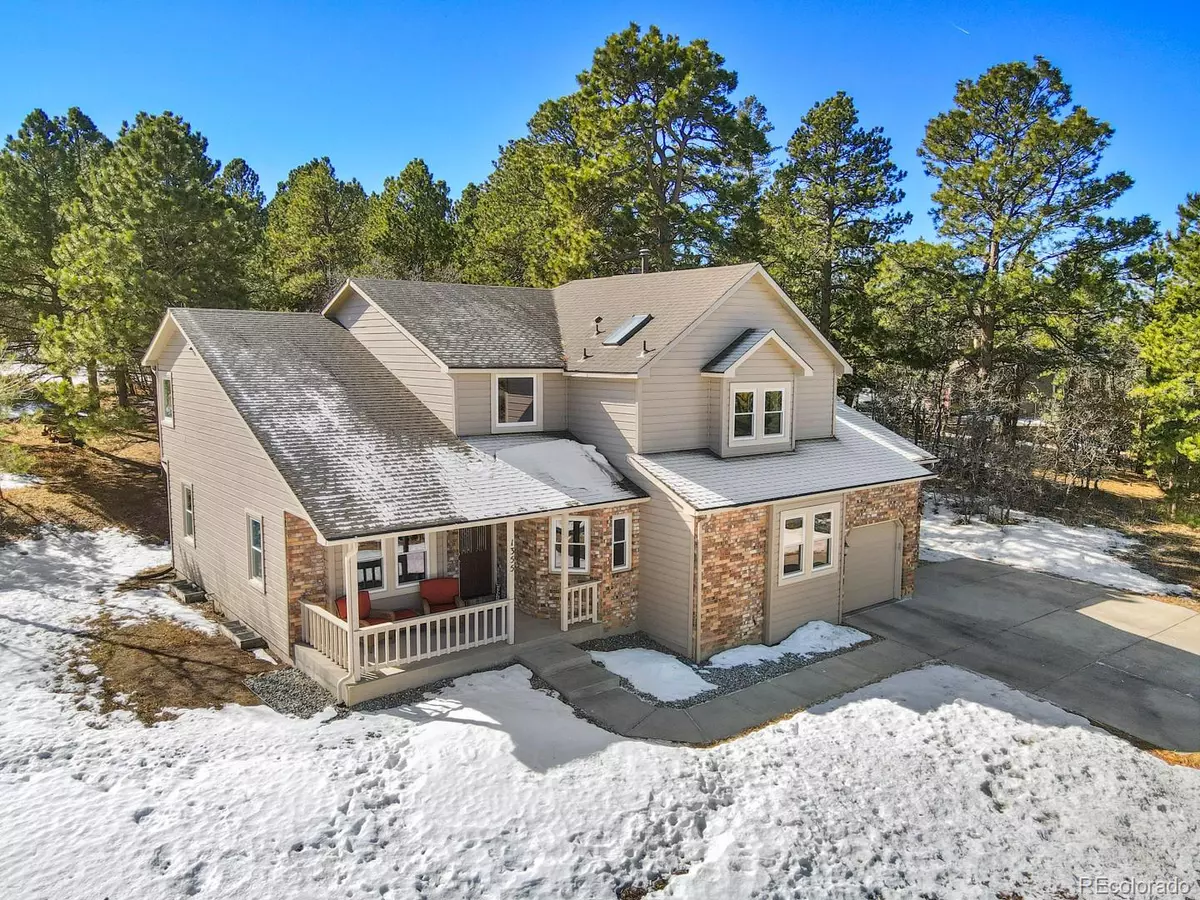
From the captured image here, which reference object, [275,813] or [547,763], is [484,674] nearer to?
[547,763]

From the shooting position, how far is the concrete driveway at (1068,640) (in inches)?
486

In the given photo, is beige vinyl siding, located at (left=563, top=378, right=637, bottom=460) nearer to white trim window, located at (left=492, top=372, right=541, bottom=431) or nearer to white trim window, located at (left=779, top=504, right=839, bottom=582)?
white trim window, located at (left=492, top=372, right=541, bottom=431)

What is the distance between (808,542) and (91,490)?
76.0 ft

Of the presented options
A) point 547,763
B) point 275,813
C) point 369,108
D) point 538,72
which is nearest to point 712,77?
point 538,72

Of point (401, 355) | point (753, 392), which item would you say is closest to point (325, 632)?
point (401, 355)

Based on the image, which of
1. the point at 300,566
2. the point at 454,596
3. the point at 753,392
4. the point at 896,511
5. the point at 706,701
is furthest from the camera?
the point at 896,511

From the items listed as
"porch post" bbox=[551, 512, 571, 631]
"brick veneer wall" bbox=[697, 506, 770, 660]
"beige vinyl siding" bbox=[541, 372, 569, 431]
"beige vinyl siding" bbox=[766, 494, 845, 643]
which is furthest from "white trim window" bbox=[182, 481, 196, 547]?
"beige vinyl siding" bbox=[766, 494, 845, 643]

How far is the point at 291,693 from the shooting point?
38.4 feet

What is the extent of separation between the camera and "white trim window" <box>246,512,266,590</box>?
13.9m

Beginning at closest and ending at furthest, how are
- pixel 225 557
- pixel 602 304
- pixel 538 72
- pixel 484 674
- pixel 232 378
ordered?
pixel 484 674 → pixel 232 378 → pixel 225 557 → pixel 602 304 → pixel 538 72

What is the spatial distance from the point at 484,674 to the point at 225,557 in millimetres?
6583

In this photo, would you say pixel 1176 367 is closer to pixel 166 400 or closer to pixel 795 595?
pixel 795 595

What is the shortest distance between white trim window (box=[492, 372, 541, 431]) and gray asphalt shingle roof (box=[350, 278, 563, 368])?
353mm

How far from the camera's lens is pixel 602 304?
733 inches
